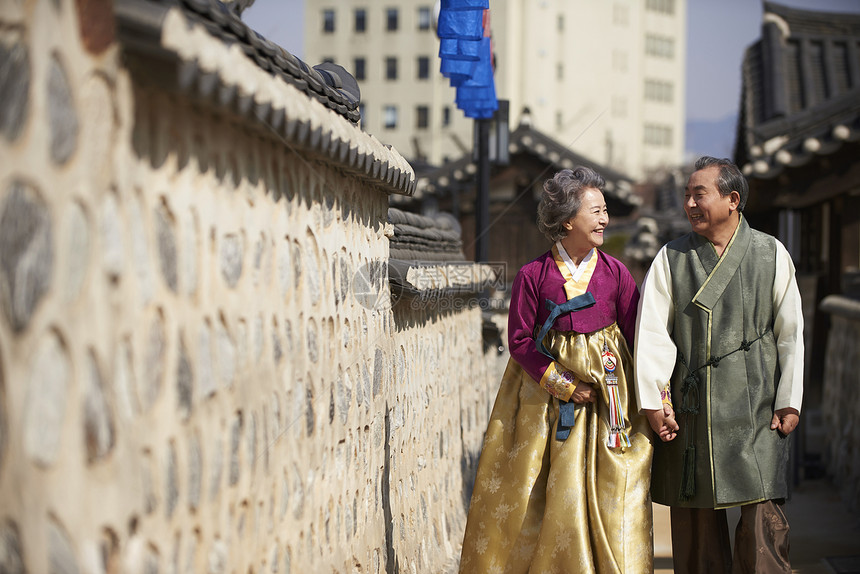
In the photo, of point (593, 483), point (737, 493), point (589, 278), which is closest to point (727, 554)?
point (737, 493)

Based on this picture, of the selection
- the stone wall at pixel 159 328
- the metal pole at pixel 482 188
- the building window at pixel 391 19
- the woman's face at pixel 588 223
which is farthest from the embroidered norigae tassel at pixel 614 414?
the building window at pixel 391 19

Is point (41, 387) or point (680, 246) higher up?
point (680, 246)

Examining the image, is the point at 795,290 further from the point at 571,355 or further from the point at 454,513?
the point at 454,513

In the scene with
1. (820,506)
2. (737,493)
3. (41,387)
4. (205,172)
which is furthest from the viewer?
(820,506)

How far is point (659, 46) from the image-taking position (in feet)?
175

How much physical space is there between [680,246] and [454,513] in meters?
2.66

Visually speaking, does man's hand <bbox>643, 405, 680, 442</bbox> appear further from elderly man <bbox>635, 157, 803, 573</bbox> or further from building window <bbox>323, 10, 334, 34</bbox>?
building window <bbox>323, 10, 334, 34</bbox>

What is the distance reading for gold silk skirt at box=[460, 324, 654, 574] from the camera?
3854 mm

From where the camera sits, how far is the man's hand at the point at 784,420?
387 centimetres

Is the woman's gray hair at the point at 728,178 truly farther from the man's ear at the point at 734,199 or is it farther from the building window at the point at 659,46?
the building window at the point at 659,46

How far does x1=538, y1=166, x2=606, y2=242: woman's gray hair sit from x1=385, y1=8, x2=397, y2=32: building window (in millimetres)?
45300

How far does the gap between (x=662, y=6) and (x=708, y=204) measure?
5440cm

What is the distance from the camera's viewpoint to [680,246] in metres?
4.09

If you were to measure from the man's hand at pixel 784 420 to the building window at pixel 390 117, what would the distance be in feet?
147
